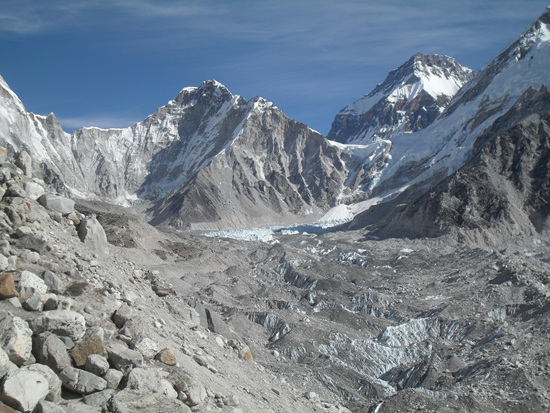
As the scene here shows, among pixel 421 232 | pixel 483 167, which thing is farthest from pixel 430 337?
pixel 483 167

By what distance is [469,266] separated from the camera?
52.2 m

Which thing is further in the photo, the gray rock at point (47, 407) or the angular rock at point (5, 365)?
the angular rock at point (5, 365)

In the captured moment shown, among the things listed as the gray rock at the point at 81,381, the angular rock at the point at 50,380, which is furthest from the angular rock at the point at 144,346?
the angular rock at the point at 50,380

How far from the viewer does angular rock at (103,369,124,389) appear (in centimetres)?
807

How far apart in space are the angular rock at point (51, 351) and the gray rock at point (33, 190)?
585 centimetres

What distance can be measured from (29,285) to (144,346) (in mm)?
2263

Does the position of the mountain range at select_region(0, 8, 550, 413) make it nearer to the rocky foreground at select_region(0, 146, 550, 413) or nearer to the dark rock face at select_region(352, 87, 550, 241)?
the rocky foreground at select_region(0, 146, 550, 413)

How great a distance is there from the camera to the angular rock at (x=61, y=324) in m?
8.25

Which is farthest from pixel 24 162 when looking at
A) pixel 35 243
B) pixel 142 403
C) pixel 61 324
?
pixel 142 403

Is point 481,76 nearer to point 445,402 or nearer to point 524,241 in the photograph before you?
point 524,241

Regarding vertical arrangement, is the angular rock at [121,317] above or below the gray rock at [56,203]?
below

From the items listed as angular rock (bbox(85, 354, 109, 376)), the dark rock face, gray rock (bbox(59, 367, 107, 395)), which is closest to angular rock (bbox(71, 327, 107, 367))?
angular rock (bbox(85, 354, 109, 376))

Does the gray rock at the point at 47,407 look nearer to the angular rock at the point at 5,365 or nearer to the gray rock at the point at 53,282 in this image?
the angular rock at the point at 5,365

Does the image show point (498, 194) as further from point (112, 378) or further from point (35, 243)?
point (112, 378)
